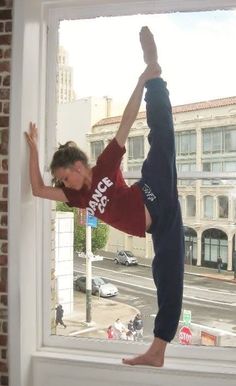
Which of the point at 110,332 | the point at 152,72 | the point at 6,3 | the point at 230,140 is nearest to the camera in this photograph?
the point at 152,72

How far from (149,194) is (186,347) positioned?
86 centimetres

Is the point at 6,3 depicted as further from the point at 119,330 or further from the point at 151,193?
the point at 119,330

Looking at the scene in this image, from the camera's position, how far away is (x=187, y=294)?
2387mm

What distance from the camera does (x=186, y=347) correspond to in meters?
2.30

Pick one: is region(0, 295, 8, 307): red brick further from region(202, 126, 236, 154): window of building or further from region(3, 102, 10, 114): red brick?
region(202, 126, 236, 154): window of building

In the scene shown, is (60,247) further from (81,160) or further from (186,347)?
(186,347)

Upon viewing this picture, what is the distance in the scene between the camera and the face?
2027mm

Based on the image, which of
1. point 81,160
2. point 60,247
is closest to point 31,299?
point 60,247

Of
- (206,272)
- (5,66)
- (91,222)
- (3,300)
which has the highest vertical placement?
(5,66)

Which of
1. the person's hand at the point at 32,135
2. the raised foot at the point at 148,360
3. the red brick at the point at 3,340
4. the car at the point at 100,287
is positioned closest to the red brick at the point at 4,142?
the person's hand at the point at 32,135

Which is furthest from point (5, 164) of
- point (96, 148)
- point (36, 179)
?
point (96, 148)

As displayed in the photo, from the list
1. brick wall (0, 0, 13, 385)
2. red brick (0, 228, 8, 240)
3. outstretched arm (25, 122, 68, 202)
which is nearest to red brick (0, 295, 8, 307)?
brick wall (0, 0, 13, 385)

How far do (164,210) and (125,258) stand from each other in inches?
21.1

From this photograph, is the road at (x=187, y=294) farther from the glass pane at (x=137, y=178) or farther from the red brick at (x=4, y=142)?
the red brick at (x=4, y=142)
